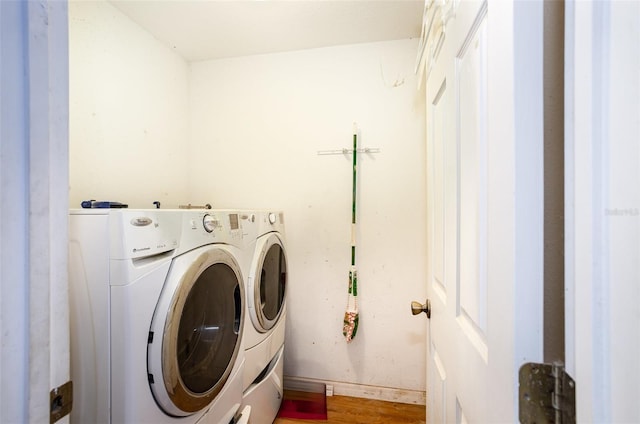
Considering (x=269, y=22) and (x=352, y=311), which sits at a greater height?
(x=269, y=22)

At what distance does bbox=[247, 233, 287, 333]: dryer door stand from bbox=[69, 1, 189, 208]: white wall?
853 mm

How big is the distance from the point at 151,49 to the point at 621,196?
7.12ft

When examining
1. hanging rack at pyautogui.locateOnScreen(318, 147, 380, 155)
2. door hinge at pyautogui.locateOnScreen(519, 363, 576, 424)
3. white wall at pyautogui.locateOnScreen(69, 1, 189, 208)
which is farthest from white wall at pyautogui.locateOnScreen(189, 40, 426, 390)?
door hinge at pyautogui.locateOnScreen(519, 363, 576, 424)

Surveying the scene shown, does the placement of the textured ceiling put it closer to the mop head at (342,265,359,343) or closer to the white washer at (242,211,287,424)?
the white washer at (242,211,287,424)

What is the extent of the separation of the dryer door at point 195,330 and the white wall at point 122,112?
841 millimetres

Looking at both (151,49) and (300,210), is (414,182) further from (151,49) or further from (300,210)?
(151,49)

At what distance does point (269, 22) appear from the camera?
5.03 ft

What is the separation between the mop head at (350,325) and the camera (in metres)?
1.62

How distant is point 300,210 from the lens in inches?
70.8

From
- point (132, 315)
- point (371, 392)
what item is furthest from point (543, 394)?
point (371, 392)

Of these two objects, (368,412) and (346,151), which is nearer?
(368,412)

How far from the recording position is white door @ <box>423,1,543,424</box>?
1.14ft

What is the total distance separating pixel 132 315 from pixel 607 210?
97cm

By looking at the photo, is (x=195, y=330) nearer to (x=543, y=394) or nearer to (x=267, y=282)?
(x=267, y=282)
